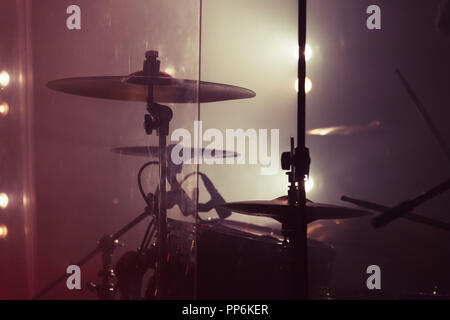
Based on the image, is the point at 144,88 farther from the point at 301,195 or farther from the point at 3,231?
the point at 3,231

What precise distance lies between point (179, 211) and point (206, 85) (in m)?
0.46

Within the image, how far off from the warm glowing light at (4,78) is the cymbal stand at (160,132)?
1.92ft

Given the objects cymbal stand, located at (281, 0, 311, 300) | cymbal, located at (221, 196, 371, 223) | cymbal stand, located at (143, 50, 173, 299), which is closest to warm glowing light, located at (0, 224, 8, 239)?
cymbal stand, located at (143, 50, 173, 299)

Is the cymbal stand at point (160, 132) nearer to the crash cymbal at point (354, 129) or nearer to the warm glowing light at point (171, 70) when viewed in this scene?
the warm glowing light at point (171, 70)

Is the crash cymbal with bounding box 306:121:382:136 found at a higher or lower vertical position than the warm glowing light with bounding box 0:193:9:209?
higher

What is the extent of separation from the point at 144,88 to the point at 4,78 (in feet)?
1.85

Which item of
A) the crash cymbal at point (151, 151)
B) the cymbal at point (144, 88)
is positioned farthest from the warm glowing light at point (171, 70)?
the crash cymbal at point (151, 151)

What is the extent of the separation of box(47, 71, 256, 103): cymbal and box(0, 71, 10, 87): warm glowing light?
12.1 inches

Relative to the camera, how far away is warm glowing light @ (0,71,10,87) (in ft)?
4.48

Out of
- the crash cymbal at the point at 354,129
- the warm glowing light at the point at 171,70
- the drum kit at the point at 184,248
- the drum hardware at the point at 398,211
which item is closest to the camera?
the drum hardware at the point at 398,211

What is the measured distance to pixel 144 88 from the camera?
1.20 metres

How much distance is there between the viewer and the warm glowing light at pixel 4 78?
53.7 inches

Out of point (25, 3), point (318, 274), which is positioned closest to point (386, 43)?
point (318, 274)

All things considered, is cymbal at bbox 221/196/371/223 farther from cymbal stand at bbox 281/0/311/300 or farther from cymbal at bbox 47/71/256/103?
cymbal at bbox 47/71/256/103
